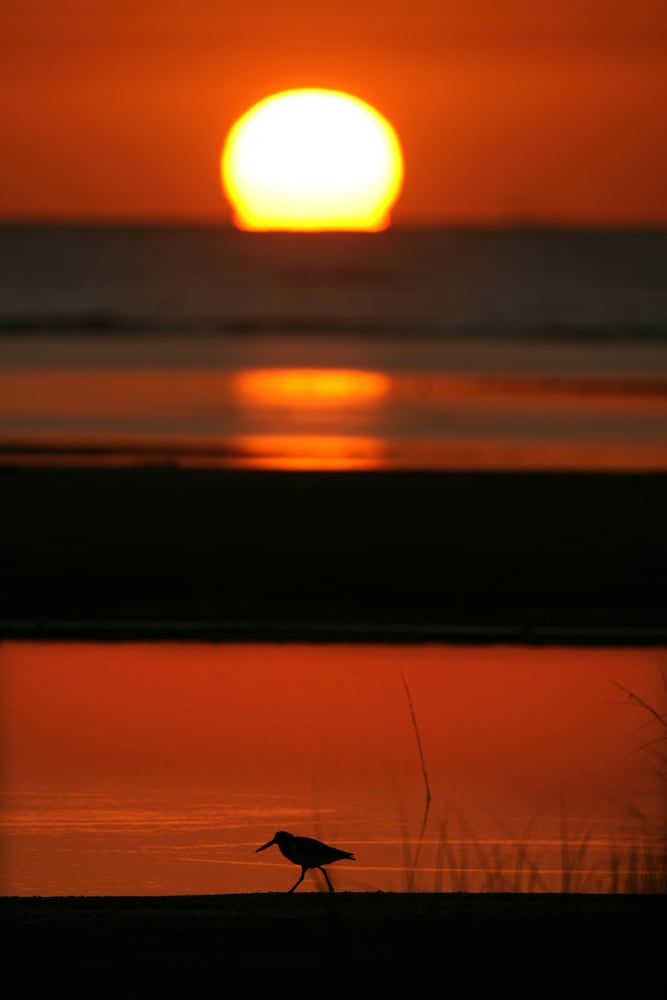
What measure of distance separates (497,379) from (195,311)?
100 cm

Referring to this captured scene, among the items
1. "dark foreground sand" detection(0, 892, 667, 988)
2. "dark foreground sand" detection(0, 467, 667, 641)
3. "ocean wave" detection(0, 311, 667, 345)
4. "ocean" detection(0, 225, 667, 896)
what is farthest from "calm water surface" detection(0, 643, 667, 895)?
"ocean wave" detection(0, 311, 667, 345)

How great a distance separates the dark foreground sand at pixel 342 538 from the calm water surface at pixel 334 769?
1.24ft

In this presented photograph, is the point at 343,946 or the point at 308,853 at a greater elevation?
the point at 308,853

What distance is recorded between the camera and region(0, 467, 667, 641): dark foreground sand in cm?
168

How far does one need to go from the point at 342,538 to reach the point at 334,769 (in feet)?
2.54

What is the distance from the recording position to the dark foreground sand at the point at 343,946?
4.89 feet

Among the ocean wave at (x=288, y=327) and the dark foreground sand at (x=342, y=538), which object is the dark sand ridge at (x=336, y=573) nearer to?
the dark foreground sand at (x=342, y=538)

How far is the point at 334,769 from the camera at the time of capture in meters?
2.37

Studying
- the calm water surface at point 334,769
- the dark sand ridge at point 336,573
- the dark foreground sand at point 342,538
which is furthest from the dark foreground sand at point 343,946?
the dark foreground sand at point 342,538

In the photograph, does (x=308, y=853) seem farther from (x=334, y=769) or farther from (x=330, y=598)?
(x=334, y=769)

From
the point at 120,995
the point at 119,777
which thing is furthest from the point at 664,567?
the point at 119,777

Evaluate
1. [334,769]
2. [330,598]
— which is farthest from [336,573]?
[334,769]

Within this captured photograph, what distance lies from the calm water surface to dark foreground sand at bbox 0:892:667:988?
0.51ft

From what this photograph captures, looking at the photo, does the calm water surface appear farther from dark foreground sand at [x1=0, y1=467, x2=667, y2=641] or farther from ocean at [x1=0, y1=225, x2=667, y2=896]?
dark foreground sand at [x1=0, y1=467, x2=667, y2=641]
